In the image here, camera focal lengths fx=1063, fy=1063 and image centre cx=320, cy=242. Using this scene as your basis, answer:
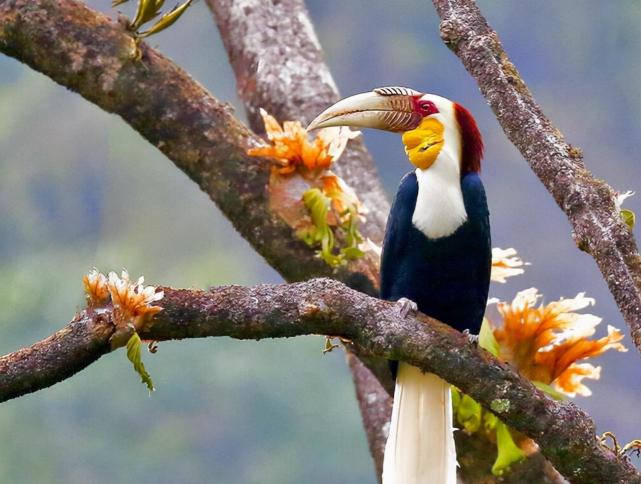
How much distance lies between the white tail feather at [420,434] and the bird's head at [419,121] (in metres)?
0.34

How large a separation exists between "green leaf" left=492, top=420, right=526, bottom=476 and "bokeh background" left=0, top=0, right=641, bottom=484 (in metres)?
1.56

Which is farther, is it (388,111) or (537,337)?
(537,337)

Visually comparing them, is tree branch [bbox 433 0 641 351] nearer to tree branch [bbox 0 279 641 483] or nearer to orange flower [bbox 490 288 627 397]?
tree branch [bbox 0 279 641 483]

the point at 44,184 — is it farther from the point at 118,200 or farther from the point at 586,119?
the point at 586,119

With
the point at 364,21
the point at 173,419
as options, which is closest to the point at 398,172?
the point at 364,21

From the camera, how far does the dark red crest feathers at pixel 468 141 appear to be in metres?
1.67

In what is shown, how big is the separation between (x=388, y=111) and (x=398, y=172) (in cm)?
190

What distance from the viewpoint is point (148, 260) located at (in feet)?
11.5

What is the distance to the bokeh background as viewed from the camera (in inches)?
134

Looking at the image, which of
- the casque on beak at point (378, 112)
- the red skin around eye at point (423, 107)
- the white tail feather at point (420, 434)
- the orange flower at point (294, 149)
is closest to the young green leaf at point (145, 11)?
the orange flower at point (294, 149)

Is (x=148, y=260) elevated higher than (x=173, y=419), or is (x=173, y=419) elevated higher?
(x=148, y=260)

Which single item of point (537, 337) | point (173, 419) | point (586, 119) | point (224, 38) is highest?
point (586, 119)

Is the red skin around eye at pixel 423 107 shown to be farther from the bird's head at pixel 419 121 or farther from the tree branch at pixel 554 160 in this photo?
the tree branch at pixel 554 160

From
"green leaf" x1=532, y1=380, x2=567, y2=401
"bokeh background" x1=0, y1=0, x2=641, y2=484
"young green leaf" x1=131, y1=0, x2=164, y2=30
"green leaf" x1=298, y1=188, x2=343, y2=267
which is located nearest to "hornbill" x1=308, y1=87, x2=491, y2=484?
"green leaf" x1=298, y1=188, x2=343, y2=267
